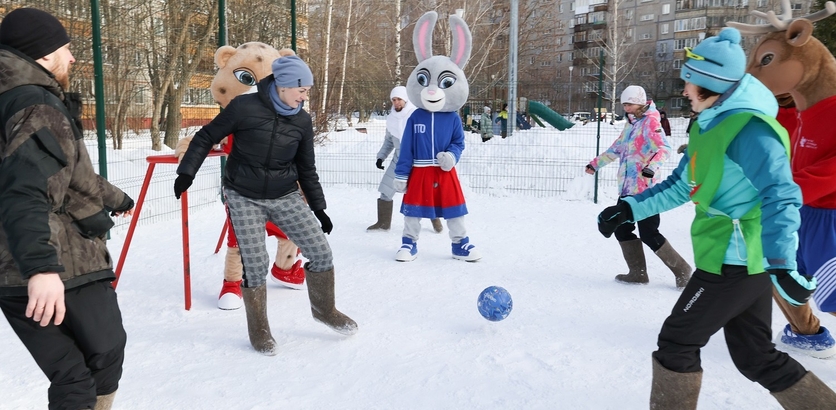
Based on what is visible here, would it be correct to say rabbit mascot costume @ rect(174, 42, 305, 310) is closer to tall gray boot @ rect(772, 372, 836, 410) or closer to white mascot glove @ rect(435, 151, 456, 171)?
white mascot glove @ rect(435, 151, 456, 171)

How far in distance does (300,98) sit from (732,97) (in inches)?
92.3

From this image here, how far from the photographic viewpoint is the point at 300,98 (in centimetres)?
369

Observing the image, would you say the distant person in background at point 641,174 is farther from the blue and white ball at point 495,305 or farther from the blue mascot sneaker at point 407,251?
the blue mascot sneaker at point 407,251

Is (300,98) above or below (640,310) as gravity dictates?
above

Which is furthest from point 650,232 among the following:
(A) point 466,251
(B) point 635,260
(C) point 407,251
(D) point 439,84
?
(D) point 439,84

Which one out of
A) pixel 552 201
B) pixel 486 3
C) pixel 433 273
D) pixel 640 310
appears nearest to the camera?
pixel 640 310

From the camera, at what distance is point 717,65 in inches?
99.8

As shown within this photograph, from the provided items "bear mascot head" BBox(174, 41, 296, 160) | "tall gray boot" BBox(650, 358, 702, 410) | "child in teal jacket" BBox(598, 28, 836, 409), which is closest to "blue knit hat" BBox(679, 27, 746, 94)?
"child in teal jacket" BBox(598, 28, 836, 409)

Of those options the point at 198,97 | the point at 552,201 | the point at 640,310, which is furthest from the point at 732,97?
the point at 198,97

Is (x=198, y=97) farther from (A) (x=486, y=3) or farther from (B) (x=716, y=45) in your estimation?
(A) (x=486, y=3)

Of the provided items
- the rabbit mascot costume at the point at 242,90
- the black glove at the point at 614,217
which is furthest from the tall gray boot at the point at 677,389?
the rabbit mascot costume at the point at 242,90

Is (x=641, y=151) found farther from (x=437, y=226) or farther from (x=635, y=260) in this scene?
(x=437, y=226)

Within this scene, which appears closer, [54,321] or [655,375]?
[54,321]

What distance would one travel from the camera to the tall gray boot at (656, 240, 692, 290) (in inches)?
202
